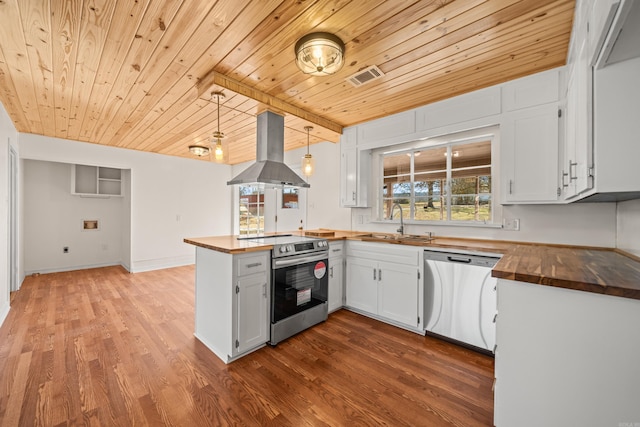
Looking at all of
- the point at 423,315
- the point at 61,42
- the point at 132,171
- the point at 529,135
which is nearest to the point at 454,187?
the point at 529,135

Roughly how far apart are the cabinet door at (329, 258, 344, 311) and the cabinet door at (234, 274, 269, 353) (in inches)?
37.6

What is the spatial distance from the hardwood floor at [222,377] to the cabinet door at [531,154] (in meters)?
1.53

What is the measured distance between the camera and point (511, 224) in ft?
8.54

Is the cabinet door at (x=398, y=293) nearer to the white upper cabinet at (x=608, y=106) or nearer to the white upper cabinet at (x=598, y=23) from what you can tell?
the white upper cabinet at (x=608, y=106)

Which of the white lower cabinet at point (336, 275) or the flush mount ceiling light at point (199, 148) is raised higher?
the flush mount ceiling light at point (199, 148)

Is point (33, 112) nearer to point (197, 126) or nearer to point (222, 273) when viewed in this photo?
point (197, 126)

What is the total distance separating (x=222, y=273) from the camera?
86.9 inches

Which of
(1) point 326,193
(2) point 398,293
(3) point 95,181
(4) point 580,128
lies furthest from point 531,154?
(3) point 95,181

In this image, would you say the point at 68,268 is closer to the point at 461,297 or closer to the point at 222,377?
the point at 222,377

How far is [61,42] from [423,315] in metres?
3.83

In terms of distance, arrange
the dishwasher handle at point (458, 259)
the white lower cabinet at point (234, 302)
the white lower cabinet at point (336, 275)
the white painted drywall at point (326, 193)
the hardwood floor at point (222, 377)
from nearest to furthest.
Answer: the hardwood floor at point (222, 377)
the white lower cabinet at point (234, 302)
the dishwasher handle at point (458, 259)
the white lower cabinet at point (336, 275)
the white painted drywall at point (326, 193)

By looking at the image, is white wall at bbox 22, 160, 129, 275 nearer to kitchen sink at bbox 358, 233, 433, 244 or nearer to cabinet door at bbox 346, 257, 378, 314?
cabinet door at bbox 346, 257, 378, 314

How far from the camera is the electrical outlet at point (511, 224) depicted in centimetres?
257

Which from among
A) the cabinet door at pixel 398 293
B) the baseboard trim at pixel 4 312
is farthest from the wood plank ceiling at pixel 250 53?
the baseboard trim at pixel 4 312
